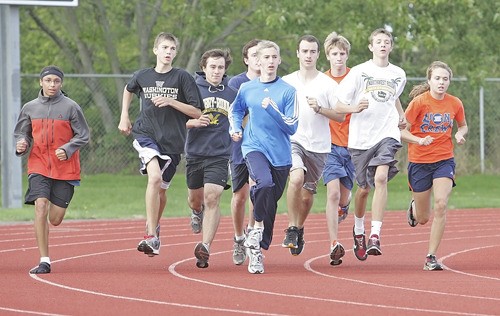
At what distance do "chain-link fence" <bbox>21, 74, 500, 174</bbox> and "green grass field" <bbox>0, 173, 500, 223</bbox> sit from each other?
14.5 inches

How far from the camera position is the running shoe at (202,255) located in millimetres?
13375

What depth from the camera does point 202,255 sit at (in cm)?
1338

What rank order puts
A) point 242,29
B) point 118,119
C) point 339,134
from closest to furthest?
point 339,134 < point 118,119 < point 242,29

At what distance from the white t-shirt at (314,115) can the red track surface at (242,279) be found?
113 cm

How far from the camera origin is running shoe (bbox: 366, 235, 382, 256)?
44.7 feet

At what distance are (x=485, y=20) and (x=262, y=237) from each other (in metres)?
19.3

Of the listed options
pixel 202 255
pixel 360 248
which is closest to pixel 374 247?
pixel 360 248

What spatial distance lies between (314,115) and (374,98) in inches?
23.2

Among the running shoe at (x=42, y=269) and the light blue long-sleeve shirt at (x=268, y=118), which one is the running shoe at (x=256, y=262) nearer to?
the light blue long-sleeve shirt at (x=268, y=118)

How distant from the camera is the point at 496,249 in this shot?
52.5 feet

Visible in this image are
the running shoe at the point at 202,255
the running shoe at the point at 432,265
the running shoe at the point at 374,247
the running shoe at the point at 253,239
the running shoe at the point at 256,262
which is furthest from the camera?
the running shoe at the point at 374,247

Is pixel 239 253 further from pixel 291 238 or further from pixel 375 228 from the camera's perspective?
pixel 375 228

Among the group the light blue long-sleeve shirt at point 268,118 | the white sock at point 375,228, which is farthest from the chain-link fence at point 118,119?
the light blue long-sleeve shirt at point 268,118

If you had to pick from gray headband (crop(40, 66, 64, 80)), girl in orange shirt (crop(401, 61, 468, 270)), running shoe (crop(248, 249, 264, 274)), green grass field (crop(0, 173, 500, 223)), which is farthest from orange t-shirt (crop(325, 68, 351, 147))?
green grass field (crop(0, 173, 500, 223))
